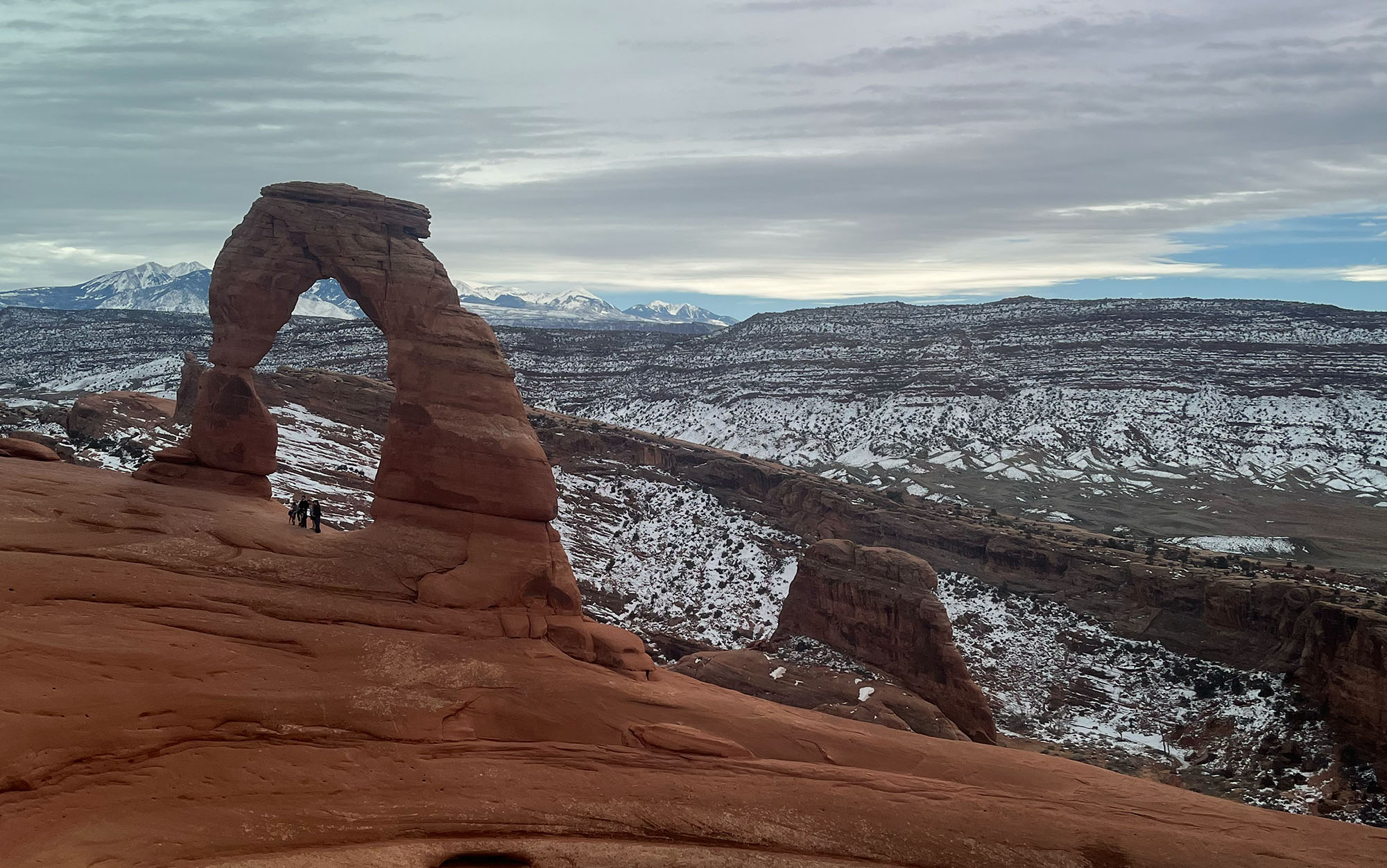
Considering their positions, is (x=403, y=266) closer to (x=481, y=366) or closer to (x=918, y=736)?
(x=481, y=366)

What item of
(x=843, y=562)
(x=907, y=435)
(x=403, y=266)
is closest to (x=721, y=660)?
(x=843, y=562)

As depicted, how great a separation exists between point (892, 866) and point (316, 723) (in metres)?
9.95

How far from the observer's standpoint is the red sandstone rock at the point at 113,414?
4547cm

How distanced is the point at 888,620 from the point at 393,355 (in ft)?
74.5

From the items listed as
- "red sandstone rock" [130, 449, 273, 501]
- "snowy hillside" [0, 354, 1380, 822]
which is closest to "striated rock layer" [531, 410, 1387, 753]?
"snowy hillside" [0, 354, 1380, 822]

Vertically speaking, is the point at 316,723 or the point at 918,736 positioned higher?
the point at 316,723

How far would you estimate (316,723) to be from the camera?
15703 mm

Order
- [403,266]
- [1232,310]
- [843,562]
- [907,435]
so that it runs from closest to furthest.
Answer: [403,266], [843,562], [907,435], [1232,310]

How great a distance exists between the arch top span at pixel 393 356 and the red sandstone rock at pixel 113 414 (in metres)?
24.1

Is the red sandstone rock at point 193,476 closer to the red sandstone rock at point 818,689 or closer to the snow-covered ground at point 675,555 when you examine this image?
the red sandstone rock at point 818,689

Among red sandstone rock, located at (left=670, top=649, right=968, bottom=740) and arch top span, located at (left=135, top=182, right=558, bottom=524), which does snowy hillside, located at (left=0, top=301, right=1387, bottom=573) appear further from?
arch top span, located at (left=135, top=182, right=558, bottom=524)

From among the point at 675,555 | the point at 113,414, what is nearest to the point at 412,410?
the point at 113,414

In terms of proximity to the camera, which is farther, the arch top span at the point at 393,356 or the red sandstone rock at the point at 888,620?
the red sandstone rock at the point at 888,620

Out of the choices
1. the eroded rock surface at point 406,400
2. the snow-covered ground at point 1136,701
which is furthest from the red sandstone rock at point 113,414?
the snow-covered ground at point 1136,701
